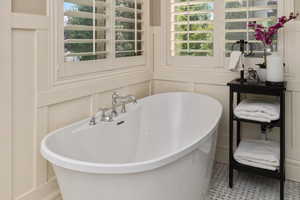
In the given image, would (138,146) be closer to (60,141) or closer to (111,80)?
(111,80)

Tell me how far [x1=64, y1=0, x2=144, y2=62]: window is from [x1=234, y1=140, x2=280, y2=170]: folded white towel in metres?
1.43

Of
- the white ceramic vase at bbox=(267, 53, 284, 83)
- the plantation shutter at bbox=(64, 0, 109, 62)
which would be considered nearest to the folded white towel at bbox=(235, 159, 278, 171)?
the white ceramic vase at bbox=(267, 53, 284, 83)

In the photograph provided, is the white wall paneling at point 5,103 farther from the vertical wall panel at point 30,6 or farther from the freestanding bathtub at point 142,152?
the freestanding bathtub at point 142,152

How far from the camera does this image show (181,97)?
9.34ft

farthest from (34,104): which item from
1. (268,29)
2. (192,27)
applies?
(268,29)

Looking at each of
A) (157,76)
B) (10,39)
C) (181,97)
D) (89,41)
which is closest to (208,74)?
(181,97)

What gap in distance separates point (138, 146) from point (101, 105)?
0.49m

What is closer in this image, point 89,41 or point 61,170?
point 61,170

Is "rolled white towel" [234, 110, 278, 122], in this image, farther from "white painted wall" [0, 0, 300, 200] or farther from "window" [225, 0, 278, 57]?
"window" [225, 0, 278, 57]

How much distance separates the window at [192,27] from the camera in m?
2.80

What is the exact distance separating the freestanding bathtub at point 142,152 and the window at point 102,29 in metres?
0.55

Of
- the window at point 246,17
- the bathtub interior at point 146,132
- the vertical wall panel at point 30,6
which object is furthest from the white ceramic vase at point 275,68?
the vertical wall panel at point 30,6

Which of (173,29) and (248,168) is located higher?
(173,29)

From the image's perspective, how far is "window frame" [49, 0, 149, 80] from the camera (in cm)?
185
